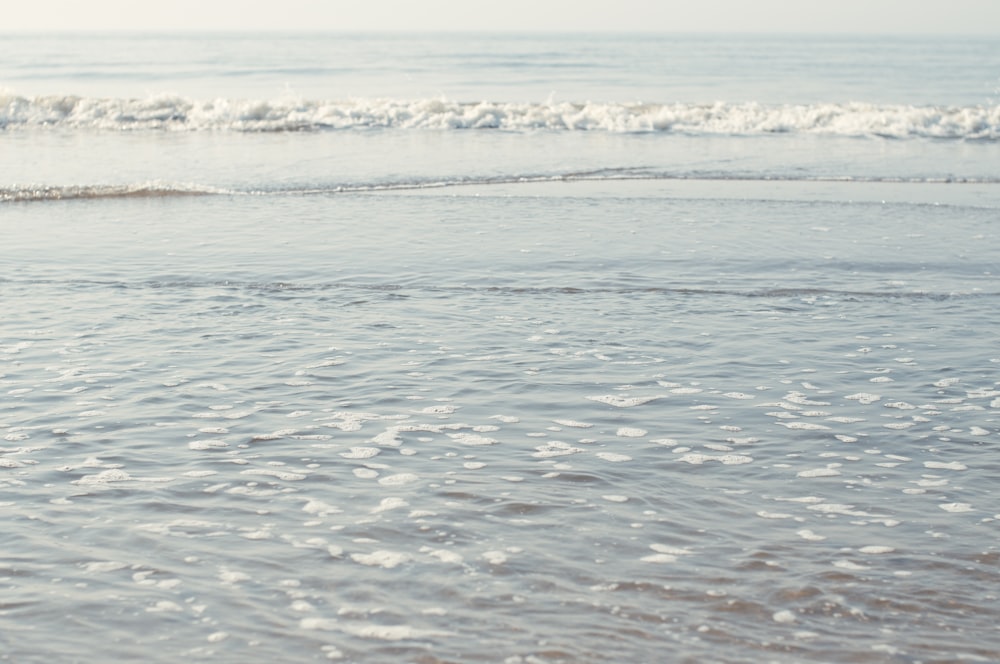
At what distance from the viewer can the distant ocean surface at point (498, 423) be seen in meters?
4.32

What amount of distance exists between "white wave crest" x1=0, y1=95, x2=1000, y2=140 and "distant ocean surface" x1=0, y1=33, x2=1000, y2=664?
10499mm

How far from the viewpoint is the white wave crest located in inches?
1079

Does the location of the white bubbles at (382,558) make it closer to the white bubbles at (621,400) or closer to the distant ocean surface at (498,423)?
the distant ocean surface at (498,423)

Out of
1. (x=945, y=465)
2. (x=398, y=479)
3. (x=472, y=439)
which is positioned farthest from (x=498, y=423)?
(x=945, y=465)

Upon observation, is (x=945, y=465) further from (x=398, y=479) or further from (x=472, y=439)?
(x=398, y=479)

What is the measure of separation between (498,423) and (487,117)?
23.4 metres

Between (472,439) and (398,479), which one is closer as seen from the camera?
(398,479)

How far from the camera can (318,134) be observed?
89.5 ft

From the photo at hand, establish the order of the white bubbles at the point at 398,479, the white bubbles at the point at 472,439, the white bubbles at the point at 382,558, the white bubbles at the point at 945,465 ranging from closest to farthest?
the white bubbles at the point at 382,558 → the white bubbles at the point at 398,479 → the white bubbles at the point at 945,465 → the white bubbles at the point at 472,439

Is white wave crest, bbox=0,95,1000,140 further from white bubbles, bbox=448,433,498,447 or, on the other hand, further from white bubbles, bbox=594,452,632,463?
white bubbles, bbox=594,452,632,463

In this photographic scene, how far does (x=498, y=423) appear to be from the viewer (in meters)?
6.61

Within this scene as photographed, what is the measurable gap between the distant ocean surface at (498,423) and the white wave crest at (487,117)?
34.4 feet

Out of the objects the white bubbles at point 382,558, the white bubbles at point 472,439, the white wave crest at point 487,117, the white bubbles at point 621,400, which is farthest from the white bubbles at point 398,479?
the white wave crest at point 487,117

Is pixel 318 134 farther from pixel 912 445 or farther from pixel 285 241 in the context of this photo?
pixel 912 445
